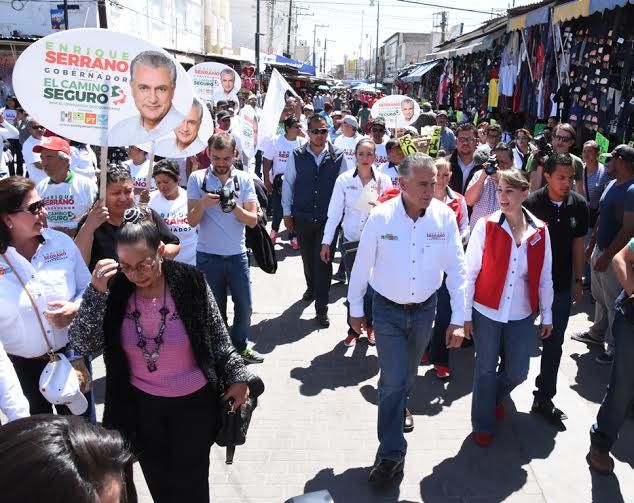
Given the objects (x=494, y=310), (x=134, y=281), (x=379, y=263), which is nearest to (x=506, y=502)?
(x=494, y=310)

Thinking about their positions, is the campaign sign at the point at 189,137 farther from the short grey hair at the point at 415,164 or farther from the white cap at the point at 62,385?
the white cap at the point at 62,385

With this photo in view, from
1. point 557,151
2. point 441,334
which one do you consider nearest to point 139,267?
point 441,334

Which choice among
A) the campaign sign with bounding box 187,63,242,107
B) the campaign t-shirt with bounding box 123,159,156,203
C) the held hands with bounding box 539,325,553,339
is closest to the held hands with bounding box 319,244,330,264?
the campaign t-shirt with bounding box 123,159,156,203

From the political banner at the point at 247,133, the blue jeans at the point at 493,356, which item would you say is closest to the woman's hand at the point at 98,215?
the blue jeans at the point at 493,356

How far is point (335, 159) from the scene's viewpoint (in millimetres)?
6707

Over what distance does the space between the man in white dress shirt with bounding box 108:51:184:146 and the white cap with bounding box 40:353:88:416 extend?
52.4 inches

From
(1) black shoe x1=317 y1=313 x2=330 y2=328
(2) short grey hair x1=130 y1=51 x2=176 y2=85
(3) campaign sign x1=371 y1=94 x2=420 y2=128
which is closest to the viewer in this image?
(2) short grey hair x1=130 y1=51 x2=176 y2=85

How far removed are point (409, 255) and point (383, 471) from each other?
4.38 ft

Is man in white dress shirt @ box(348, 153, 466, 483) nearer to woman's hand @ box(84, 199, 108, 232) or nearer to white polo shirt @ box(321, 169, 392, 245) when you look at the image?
woman's hand @ box(84, 199, 108, 232)

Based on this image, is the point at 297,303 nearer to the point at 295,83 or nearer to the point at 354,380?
the point at 354,380

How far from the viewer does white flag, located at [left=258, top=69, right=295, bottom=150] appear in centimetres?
801

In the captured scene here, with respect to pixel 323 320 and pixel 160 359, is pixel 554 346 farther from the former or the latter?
pixel 160 359

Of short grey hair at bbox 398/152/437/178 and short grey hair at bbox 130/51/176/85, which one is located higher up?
short grey hair at bbox 130/51/176/85

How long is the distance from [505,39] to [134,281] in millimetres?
A: 11686
